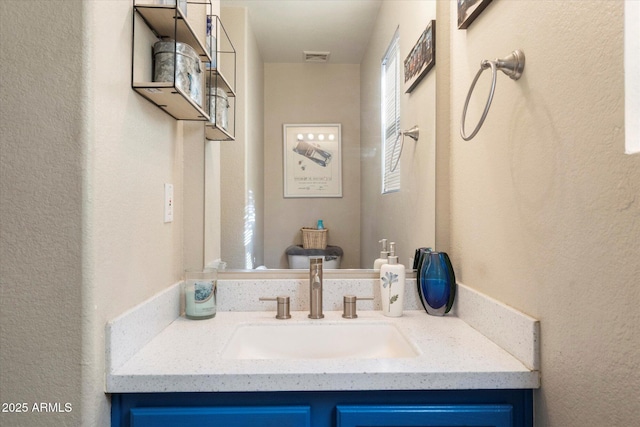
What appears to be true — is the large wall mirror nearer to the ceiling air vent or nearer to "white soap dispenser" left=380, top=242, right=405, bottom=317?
the ceiling air vent

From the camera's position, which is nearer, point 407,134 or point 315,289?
point 315,289

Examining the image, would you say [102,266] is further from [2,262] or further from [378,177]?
[378,177]

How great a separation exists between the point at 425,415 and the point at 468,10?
1055 millimetres

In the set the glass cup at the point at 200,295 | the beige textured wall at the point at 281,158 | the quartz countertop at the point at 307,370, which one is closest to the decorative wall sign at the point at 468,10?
the beige textured wall at the point at 281,158

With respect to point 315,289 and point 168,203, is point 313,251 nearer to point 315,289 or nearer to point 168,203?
point 315,289

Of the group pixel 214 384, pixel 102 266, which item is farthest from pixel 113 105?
pixel 214 384

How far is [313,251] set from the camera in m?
1.42

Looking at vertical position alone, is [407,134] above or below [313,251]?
above

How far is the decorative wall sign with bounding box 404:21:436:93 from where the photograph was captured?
1377mm

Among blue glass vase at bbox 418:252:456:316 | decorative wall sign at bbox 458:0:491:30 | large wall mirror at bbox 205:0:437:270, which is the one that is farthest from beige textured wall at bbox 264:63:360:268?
decorative wall sign at bbox 458:0:491:30

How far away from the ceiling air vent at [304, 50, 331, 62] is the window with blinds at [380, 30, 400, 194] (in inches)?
8.1

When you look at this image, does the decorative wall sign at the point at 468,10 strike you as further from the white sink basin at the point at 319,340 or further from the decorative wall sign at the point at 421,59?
the white sink basin at the point at 319,340

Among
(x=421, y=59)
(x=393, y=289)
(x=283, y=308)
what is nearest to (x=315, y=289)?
(x=283, y=308)

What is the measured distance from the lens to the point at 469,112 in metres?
1.21
